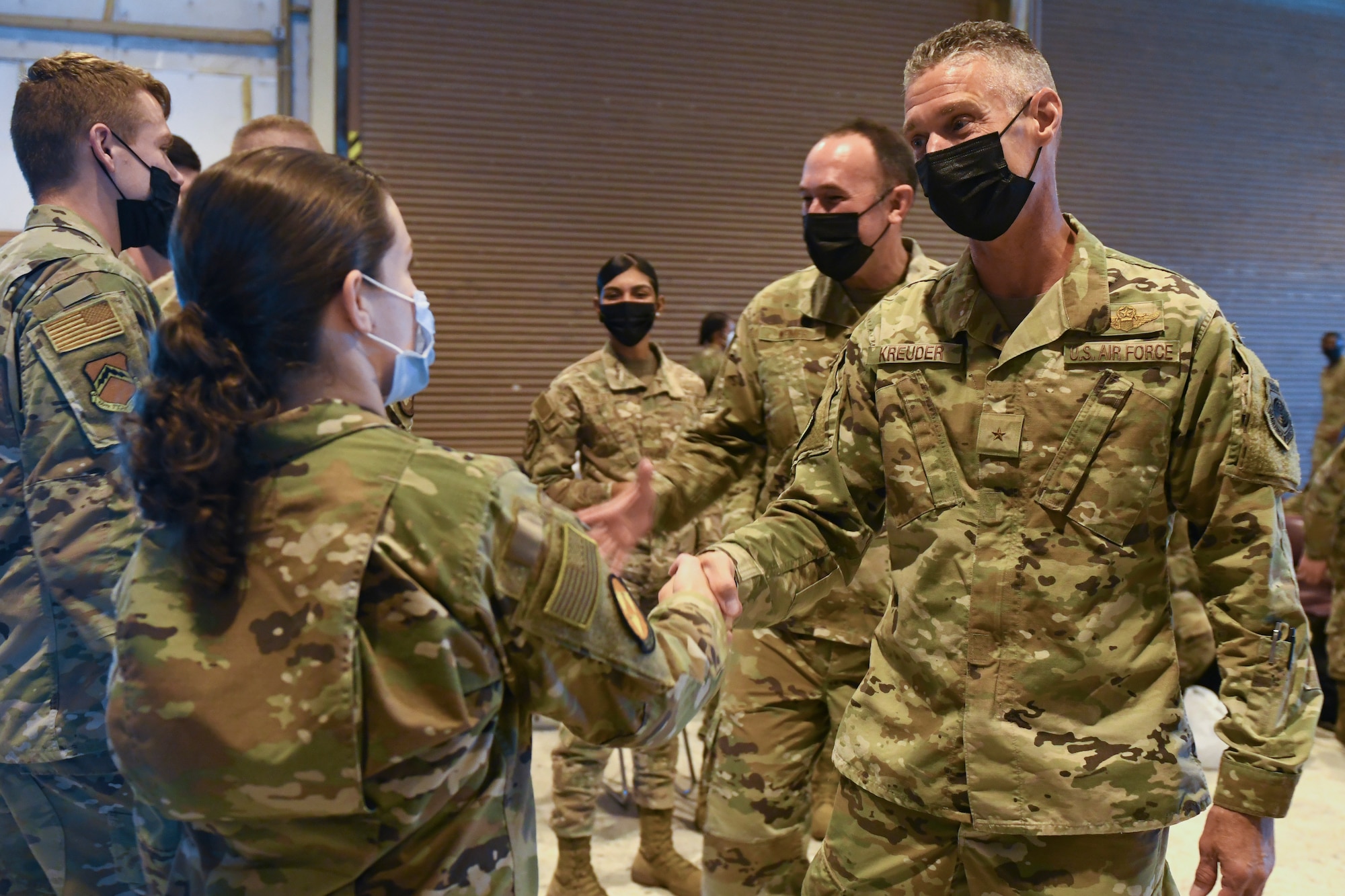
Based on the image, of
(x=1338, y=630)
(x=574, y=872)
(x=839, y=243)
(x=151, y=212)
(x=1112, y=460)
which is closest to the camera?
(x=1112, y=460)

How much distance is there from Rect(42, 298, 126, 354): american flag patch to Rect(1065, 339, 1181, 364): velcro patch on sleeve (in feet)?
→ 5.68

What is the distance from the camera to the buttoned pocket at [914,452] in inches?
73.5

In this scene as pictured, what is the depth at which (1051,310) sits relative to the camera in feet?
5.96

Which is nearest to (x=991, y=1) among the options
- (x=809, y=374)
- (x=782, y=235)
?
(x=782, y=235)

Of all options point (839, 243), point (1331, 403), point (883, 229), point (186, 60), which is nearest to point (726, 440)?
point (839, 243)

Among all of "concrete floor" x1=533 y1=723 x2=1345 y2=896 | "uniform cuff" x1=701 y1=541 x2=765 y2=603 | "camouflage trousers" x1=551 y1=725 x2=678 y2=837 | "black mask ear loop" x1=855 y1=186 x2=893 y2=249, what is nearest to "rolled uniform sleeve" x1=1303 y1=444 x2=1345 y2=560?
"concrete floor" x1=533 y1=723 x2=1345 y2=896

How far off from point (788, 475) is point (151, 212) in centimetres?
162

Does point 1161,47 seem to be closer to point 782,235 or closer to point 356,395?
point 782,235

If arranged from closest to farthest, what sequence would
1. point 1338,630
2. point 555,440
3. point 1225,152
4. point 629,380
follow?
point 555,440 → point 629,380 → point 1338,630 → point 1225,152

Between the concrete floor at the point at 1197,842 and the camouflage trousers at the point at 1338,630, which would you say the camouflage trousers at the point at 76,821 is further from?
the camouflage trousers at the point at 1338,630

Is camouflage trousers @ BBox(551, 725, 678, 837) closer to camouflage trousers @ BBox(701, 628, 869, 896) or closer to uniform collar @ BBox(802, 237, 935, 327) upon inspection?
camouflage trousers @ BBox(701, 628, 869, 896)

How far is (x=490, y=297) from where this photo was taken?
6.90 metres

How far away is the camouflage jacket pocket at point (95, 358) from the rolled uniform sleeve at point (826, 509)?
1.15 meters

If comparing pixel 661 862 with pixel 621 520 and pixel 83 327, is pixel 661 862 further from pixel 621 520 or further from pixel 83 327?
pixel 83 327
